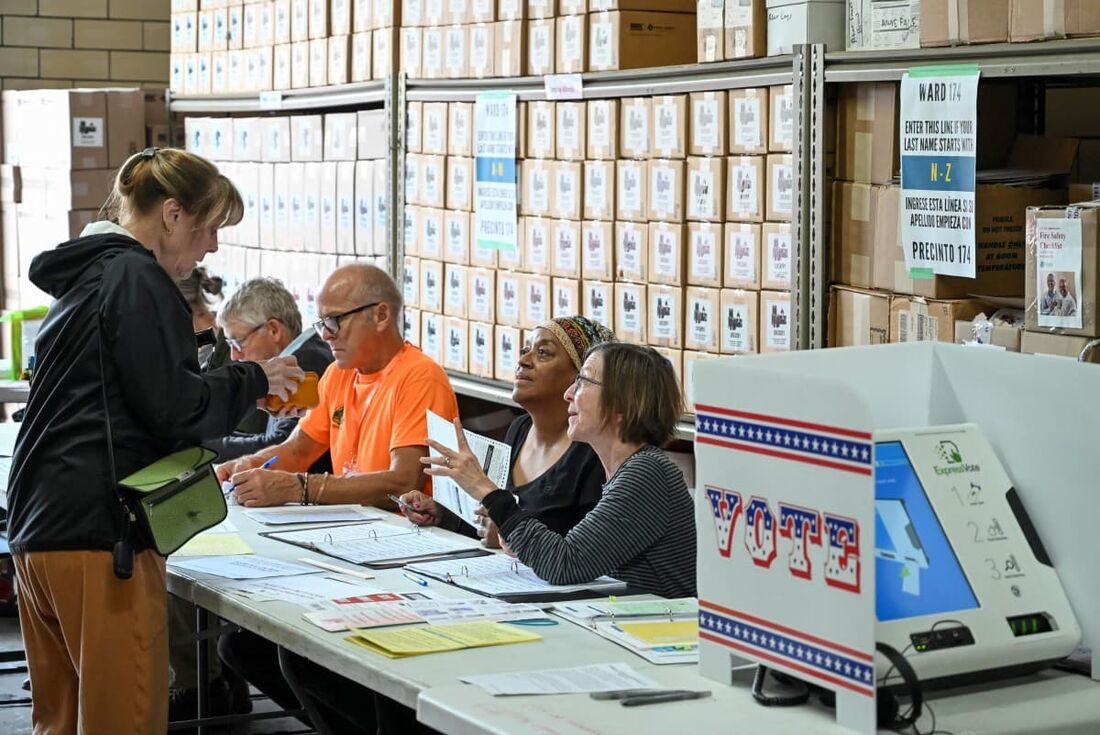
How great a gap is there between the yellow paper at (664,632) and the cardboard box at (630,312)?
1.86 m

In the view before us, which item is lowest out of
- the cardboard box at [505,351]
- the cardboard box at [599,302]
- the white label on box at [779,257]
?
the cardboard box at [505,351]

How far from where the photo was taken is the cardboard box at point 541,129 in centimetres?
496

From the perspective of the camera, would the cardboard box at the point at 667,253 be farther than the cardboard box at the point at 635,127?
No

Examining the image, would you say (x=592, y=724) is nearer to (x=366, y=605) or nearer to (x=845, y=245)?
(x=366, y=605)

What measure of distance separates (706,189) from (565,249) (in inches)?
27.7

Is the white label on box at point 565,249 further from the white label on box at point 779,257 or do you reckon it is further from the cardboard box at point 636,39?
the white label on box at point 779,257

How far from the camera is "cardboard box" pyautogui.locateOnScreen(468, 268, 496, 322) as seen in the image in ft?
17.3

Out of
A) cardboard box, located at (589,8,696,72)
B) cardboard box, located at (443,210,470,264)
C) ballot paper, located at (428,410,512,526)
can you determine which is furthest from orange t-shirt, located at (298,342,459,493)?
cardboard box, located at (589,8,696,72)

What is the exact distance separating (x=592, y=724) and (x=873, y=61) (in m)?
2.16

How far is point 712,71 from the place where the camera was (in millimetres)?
4328

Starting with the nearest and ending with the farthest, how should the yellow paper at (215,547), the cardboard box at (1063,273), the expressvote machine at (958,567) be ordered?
the expressvote machine at (958,567) → the cardboard box at (1063,273) → the yellow paper at (215,547)

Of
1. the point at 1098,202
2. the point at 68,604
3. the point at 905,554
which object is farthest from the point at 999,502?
the point at 68,604

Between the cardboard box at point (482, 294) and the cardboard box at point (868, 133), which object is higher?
the cardboard box at point (868, 133)

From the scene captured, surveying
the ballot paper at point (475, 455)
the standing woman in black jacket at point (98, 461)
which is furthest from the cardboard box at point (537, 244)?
the standing woman in black jacket at point (98, 461)
